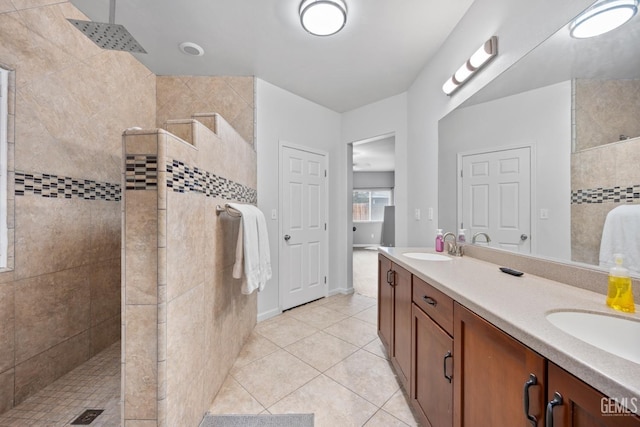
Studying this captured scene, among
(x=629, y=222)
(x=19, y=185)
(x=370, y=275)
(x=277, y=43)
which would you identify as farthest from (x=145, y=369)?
(x=370, y=275)

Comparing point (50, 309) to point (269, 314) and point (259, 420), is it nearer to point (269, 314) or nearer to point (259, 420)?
point (259, 420)

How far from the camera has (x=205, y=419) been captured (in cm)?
136

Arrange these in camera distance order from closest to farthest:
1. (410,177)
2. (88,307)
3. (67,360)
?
1. (67,360)
2. (88,307)
3. (410,177)

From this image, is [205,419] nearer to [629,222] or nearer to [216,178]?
[216,178]

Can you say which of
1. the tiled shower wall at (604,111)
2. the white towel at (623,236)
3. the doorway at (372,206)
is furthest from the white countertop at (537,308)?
the doorway at (372,206)

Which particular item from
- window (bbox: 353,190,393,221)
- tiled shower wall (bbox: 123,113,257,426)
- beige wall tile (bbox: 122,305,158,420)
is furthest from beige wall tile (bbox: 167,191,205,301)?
window (bbox: 353,190,393,221)

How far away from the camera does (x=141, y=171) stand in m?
1.02

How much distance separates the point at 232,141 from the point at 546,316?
1.96 meters

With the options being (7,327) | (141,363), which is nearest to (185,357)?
(141,363)

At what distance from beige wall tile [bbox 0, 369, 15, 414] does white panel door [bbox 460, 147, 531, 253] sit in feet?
9.59

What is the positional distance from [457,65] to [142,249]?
2.39 meters

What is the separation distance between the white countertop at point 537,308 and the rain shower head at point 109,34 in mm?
2076

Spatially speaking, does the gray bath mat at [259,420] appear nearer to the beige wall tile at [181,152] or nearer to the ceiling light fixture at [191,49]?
the beige wall tile at [181,152]

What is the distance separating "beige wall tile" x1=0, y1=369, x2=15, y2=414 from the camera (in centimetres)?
135
